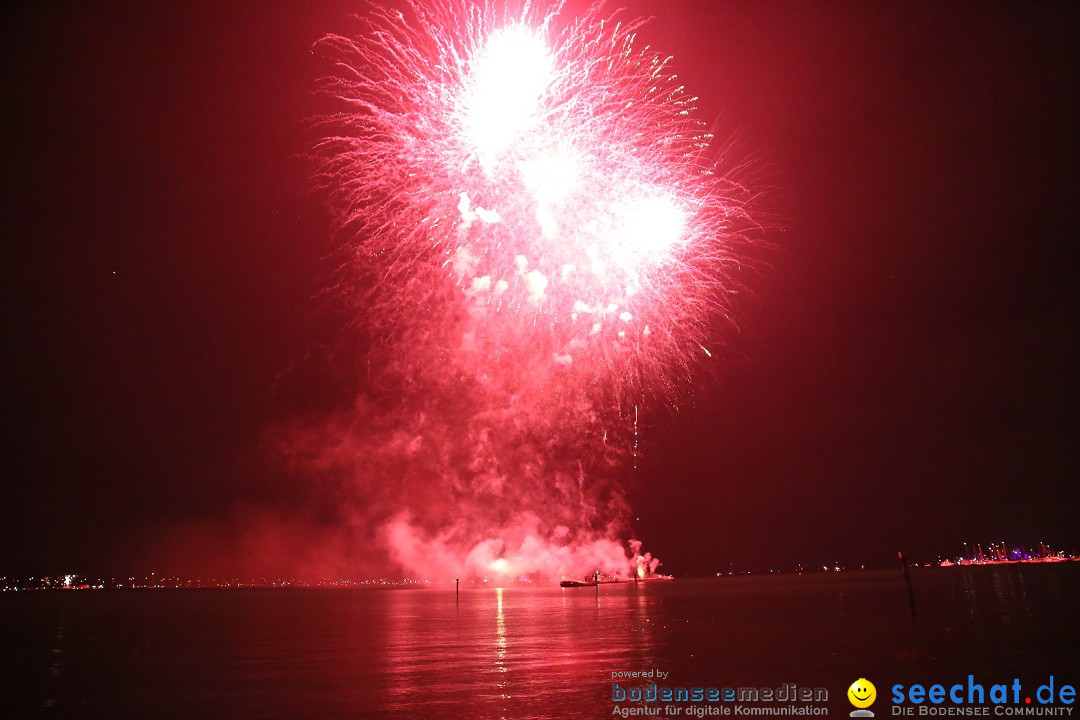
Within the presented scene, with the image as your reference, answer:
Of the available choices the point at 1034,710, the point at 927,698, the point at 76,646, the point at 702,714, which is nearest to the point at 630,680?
the point at 702,714

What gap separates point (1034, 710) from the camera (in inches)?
517

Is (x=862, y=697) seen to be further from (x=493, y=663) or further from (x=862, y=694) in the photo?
(x=493, y=663)

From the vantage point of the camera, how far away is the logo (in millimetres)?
12719

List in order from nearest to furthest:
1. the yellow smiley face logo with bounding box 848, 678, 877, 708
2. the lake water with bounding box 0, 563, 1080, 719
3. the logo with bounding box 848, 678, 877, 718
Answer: the logo with bounding box 848, 678, 877, 718 < the yellow smiley face logo with bounding box 848, 678, 877, 708 < the lake water with bounding box 0, 563, 1080, 719

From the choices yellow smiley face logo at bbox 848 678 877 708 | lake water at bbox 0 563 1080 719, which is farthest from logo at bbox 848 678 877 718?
lake water at bbox 0 563 1080 719

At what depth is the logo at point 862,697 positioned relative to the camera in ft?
41.7

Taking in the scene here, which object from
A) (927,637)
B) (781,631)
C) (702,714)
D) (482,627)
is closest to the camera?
(702,714)

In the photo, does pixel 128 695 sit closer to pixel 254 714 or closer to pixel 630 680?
pixel 254 714

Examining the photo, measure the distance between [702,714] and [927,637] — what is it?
54.5ft

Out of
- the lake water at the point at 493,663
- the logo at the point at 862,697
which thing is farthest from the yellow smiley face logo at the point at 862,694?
the lake water at the point at 493,663

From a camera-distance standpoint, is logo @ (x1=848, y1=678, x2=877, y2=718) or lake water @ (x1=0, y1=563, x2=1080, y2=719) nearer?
logo @ (x1=848, y1=678, x2=877, y2=718)

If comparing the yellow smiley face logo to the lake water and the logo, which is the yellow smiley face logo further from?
the lake water

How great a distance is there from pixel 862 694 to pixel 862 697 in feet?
0.68

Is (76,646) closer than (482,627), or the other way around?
(76,646)
